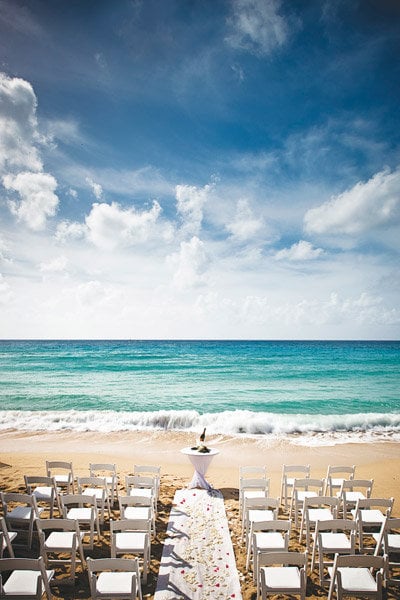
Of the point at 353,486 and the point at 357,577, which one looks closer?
the point at 357,577

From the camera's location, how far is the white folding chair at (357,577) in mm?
3664

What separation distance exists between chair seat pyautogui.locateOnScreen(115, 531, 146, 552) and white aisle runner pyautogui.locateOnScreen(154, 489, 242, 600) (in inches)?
20.5

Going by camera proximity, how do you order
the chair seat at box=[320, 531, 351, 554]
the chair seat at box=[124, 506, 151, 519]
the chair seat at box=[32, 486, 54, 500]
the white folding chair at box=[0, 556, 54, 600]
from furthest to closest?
the chair seat at box=[32, 486, 54, 500], the chair seat at box=[124, 506, 151, 519], the chair seat at box=[320, 531, 351, 554], the white folding chair at box=[0, 556, 54, 600]

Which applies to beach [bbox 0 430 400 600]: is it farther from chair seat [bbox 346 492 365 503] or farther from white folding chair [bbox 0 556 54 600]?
white folding chair [bbox 0 556 54 600]

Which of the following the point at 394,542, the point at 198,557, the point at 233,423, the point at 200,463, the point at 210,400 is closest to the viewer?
the point at 394,542

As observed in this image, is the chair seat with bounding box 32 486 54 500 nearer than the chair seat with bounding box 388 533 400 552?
No

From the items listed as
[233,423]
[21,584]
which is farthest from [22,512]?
[233,423]

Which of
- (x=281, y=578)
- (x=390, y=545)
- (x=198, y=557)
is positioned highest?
(x=281, y=578)

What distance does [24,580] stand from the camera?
12.9 feet

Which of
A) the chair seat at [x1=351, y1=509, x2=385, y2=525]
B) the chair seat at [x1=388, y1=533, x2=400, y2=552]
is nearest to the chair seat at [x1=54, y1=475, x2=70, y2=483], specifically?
the chair seat at [x1=351, y1=509, x2=385, y2=525]

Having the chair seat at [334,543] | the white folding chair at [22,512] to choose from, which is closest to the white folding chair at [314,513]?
the chair seat at [334,543]

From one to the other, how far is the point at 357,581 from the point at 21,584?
3.83 metres

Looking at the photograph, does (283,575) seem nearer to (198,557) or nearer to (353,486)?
(198,557)

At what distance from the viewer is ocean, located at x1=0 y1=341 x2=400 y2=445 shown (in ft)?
51.5
